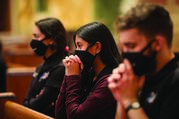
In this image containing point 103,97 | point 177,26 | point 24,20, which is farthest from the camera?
point 24,20

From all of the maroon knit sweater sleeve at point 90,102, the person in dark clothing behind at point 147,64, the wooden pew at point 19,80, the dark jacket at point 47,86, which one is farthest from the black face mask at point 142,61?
the wooden pew at point 19,80

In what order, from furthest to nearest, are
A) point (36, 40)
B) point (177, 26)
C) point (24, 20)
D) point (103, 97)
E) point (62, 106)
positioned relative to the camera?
point (24, 20)
point (177, 26)
point (36, 40)
point (62, 106)
point (103, 97)

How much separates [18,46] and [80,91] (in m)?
7.37

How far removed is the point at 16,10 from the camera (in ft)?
36.2

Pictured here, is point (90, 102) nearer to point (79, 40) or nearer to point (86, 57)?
point (86, 57)

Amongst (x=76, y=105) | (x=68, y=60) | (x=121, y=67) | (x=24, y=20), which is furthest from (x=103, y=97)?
(x=24, y=20)

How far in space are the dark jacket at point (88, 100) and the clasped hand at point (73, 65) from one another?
0.10 feet

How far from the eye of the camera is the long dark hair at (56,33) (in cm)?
346

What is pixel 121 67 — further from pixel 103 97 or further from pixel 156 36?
pixel 103 97

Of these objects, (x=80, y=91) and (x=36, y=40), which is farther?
(x=36, y=40)

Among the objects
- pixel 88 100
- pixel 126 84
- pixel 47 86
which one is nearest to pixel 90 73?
pixel 88 100

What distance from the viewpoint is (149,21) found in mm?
2035

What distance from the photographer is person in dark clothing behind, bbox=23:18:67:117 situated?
129 inches

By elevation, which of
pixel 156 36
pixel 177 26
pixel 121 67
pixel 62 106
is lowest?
pixel 177 26
